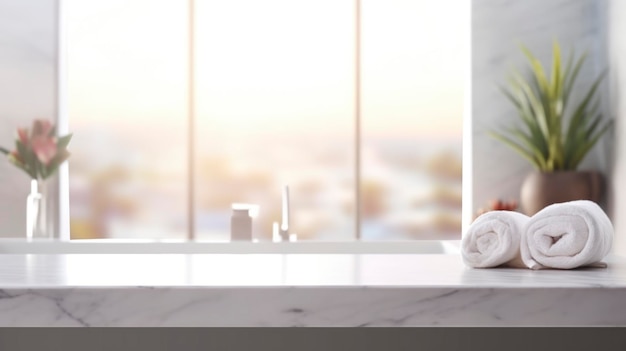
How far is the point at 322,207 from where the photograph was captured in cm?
536

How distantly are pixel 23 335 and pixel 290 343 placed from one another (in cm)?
49

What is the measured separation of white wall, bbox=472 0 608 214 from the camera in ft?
12.5

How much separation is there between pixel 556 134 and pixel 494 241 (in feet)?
7.09

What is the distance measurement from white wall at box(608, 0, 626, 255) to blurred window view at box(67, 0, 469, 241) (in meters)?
1.87

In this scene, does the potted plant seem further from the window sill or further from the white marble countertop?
the white marble countertop

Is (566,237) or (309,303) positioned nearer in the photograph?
(309,303)

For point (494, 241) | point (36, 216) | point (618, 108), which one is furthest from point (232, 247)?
point (618, 108)

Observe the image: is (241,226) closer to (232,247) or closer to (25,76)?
(232,247)

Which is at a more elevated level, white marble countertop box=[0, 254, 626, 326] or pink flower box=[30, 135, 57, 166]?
pink flower box=[30, 135, 57, 166]

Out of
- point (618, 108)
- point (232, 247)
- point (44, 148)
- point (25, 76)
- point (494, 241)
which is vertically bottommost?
point (232, 247)

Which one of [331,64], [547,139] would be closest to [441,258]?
[547,139]

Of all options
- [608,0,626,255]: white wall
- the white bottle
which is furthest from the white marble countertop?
[608,0,626,255]: white wall

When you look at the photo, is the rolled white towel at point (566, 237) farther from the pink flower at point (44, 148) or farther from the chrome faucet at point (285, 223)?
the pink flower at point (44, 148)

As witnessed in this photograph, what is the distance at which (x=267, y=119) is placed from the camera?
17.9ft
